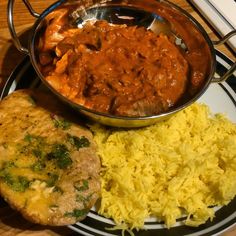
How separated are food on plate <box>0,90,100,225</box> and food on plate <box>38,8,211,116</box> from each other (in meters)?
0.19

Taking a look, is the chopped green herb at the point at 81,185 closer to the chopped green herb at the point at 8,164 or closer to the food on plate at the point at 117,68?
the chopped green herb at the point at 8,164

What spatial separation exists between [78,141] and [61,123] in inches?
6.7

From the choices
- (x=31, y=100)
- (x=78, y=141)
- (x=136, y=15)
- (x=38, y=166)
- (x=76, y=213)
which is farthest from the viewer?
(x=136, y=15)

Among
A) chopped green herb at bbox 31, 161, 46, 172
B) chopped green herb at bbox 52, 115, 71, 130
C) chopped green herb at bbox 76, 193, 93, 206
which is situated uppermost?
chopped green herb at bbox 76, 193, 93, 206

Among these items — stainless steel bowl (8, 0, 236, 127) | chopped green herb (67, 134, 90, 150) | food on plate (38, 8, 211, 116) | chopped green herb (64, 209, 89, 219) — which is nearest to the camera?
chopped green herb (64, 209, 89, 219)

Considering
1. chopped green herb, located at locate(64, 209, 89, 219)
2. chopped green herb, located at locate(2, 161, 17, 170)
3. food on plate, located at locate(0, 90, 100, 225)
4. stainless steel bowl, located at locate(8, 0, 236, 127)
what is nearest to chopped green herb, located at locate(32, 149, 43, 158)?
food on plate, located at locate(0, 90, 100, 225)

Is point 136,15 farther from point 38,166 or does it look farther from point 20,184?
point 20,184

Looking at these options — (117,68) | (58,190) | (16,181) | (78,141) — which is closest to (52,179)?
(58,190)

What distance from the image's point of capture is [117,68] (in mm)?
2633

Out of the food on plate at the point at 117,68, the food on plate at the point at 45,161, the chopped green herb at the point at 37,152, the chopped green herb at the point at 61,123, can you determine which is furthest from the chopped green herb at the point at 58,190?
the food on plate at the point at 117,68

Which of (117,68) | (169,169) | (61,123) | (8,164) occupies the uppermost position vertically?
(117,68)

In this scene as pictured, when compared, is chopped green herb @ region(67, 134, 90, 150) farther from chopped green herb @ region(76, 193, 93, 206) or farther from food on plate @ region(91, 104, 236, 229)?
chopped green herb @ region(76, 193, 93, 206)

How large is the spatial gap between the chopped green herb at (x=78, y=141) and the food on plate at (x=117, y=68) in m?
0.20

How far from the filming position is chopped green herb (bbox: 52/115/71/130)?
2521mm
